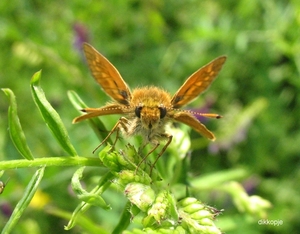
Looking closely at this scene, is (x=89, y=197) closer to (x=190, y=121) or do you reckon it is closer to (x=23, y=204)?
(x=23, y=204)

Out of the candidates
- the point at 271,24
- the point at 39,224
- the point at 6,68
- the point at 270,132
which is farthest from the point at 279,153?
the point at 6,68

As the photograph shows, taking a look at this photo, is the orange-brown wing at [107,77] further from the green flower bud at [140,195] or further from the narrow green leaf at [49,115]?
the green flower bud at [140,195]

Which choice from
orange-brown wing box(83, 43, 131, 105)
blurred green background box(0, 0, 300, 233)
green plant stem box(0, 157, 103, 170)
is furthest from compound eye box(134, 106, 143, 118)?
blurred green background box(0, 0, 300, 233)

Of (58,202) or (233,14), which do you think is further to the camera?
(233,14)

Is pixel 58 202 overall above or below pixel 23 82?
below

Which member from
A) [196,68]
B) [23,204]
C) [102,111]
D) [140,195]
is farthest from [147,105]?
[196,68]

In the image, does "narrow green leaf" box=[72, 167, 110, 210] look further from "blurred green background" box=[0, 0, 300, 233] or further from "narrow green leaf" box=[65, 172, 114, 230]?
"blurred green background" box=[0, 0, 300, 233]

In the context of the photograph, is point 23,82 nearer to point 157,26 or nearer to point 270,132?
point 157,26
